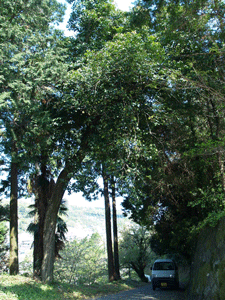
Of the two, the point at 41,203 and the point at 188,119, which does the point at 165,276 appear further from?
the point at 188,119

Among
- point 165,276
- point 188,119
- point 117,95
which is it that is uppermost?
point 117,95

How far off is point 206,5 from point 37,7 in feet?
22.1

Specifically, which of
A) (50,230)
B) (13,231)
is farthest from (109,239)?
(50,230)

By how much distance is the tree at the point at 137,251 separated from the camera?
1188 inches

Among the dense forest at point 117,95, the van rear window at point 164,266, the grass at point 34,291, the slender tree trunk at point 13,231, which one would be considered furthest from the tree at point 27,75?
the van rear window at point 164,266

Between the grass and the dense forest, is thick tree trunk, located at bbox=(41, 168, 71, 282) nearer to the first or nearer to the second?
the dense forest

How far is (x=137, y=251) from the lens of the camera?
101ft

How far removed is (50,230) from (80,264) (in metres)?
27.6

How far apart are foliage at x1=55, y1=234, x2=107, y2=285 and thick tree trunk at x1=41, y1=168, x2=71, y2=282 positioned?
23073mm

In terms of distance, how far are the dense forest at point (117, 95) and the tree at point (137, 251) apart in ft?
59.3

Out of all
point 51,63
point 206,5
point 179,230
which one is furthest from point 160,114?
point 179,230

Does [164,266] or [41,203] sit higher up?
[41,203]

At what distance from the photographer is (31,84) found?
9.84 meters

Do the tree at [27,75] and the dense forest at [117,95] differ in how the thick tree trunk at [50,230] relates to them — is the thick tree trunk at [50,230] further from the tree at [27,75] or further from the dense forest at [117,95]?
the tree at [27,75]
